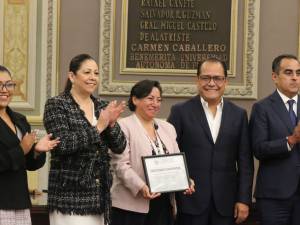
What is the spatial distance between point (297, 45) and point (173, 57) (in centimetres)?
131

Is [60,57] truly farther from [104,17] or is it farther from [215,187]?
[215,187]

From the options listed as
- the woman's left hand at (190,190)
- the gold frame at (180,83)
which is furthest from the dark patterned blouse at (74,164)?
the gold frame at (180,83)

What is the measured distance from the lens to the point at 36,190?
276 inches

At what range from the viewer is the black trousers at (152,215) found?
4.52 metres

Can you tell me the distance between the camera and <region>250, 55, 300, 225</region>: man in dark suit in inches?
185

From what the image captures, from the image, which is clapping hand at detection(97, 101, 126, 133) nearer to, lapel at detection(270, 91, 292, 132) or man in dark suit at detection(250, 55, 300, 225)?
man in dark suit at detection(250, 55, 300, 225)

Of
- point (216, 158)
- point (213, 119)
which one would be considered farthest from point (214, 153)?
point (213, 119)

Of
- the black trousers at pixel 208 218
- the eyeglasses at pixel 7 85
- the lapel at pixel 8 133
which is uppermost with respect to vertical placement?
the eyeglasses at pixel 7 85

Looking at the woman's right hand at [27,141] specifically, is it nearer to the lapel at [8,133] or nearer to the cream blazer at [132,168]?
the lapel at [8,133]

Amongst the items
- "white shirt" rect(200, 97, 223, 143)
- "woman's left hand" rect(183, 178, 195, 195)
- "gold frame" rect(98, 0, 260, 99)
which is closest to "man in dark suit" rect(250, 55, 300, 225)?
"white shirt" rect(200, 97, 223, 143)

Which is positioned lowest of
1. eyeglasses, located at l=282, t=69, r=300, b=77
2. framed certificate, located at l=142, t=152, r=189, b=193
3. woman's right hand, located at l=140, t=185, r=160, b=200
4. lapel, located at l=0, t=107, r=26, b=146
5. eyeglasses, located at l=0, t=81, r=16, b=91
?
woman's right hand, located at l=140, t=185, r=160, b=200

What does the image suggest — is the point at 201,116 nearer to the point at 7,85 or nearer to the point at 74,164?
the point at 74,164

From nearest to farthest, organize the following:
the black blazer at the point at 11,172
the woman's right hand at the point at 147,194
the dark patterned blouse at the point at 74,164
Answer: the black blazer at the point at 11,172, the dark patterned blouse at the point at 74,164, the woman's right hand at the point at 147,194

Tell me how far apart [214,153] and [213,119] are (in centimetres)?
26
